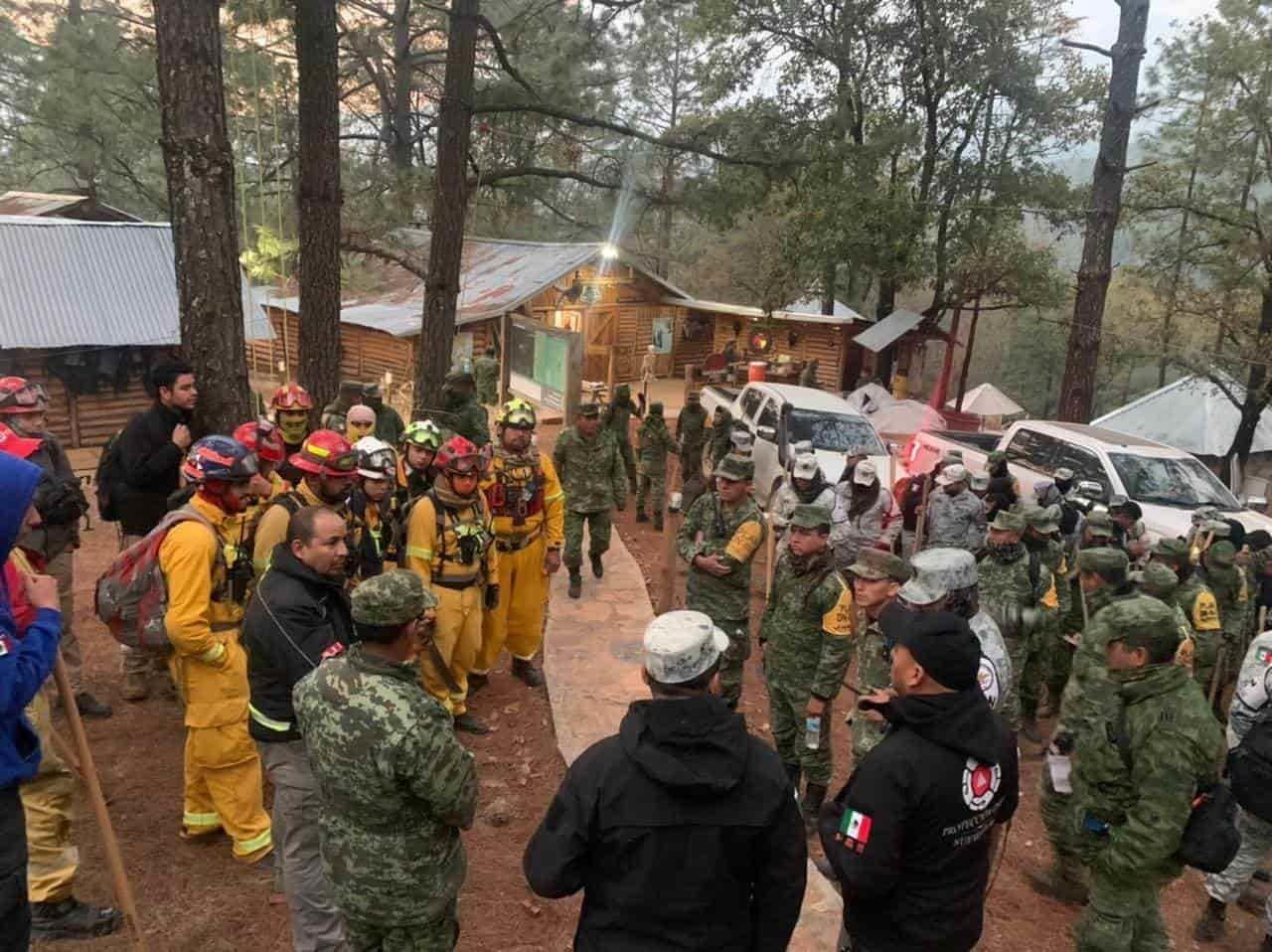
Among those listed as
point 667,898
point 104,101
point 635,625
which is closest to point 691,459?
point 635,625

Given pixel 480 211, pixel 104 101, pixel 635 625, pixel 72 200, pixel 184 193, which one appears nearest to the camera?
pixel 184 193

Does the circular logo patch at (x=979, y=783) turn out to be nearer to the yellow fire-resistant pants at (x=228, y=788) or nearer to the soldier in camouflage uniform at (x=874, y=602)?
the soldier in camouflage uniform at (x=874, y=602)

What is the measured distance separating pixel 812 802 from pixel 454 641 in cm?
255

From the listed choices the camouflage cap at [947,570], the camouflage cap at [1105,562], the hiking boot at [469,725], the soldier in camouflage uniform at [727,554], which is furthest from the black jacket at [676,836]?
the camouflage cap at [1105,562]

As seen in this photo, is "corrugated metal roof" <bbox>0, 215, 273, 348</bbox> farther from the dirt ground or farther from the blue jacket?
the blue jacket

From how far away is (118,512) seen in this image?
221 inches

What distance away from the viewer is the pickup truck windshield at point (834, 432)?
40.0 ft

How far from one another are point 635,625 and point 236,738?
442 centimetres

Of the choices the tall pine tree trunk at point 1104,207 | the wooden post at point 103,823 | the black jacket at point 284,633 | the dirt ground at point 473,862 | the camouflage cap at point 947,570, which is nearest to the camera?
the wooden post at point 103,823

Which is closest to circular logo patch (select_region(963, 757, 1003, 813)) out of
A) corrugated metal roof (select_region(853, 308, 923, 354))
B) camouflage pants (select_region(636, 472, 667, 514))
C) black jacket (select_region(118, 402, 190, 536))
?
black jacket (select_region(118, 402, 190, 536))

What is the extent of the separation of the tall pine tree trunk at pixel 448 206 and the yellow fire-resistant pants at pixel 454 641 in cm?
455

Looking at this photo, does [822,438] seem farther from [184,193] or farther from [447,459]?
[184,193]

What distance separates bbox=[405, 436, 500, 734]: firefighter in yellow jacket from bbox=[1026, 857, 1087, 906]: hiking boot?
386 centimetres

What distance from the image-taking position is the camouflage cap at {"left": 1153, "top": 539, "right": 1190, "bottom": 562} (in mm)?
6090
